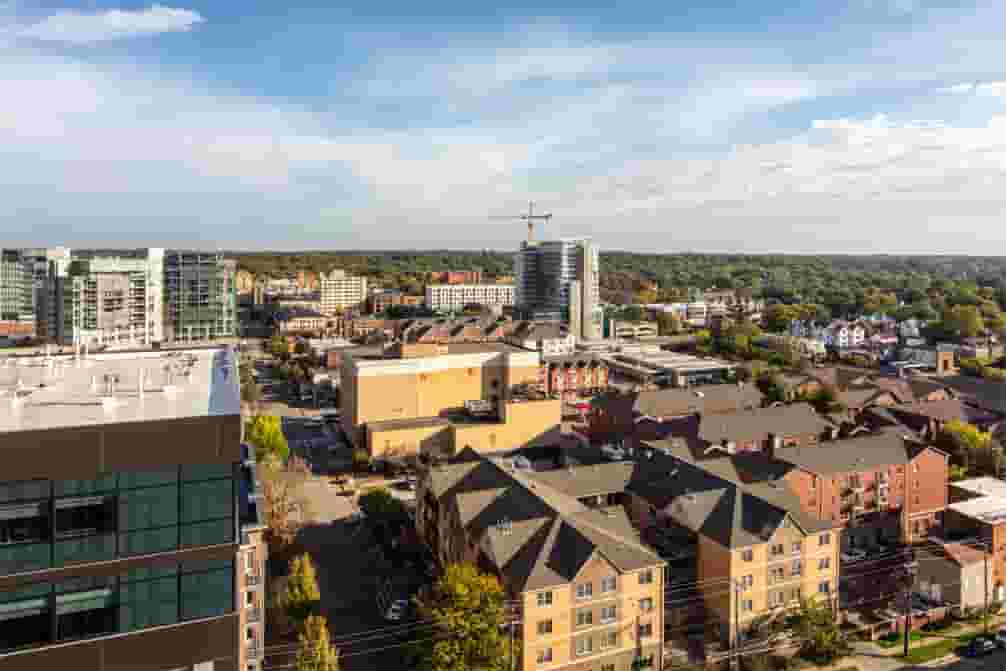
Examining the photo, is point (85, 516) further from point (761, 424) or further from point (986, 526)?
point (761, 424)

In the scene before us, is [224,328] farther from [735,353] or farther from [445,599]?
[445,599]

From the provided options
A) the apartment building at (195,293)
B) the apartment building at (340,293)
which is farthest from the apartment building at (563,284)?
the apartment building at (195,293)

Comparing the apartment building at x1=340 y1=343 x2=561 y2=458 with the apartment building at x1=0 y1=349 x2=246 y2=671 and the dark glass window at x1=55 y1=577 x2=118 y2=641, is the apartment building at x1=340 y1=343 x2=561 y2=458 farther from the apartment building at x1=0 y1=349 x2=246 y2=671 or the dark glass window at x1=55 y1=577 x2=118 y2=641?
the dark glass window at x1=55 y1=577 x2=118 y2=641

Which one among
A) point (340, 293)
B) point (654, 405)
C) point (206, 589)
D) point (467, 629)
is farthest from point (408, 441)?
point (340, 293)

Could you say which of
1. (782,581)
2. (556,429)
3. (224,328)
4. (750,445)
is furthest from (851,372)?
(224,328)

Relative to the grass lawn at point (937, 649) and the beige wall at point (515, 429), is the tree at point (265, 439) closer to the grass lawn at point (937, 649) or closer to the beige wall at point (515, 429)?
the beige wall at point (515, 429)
